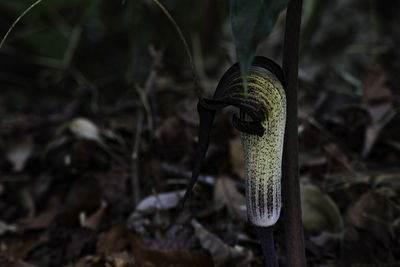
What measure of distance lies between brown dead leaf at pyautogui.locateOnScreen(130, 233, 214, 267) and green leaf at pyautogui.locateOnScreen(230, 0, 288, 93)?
26.2 inches

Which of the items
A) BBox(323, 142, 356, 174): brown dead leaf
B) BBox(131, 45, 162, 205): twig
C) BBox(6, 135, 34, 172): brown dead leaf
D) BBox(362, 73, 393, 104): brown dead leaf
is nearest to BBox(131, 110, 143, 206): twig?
BBox(131, 45, 162, 205): twig

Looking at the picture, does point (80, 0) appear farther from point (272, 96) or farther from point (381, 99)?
point (272, 96)

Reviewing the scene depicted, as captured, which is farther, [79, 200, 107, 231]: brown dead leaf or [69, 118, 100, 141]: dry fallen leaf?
[69, 118, 100, 141]: dry fallen leaf

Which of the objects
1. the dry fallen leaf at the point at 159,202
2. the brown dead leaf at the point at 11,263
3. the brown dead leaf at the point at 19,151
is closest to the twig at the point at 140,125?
the dry fallen leaf at the point at 159,202

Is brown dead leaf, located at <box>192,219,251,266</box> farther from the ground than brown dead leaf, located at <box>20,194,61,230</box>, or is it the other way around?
brown dead leaf, located at <box>20,194,61,230</box>

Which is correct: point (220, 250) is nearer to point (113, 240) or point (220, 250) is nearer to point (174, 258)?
point (174, 258)

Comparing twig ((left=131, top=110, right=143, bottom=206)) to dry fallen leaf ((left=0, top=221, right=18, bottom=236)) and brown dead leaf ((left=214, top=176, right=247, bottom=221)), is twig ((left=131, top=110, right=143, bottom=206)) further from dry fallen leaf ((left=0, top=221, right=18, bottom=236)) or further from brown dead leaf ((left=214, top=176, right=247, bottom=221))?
dry fallen leaf ((left=0, top=221, right=18, bottom=236))

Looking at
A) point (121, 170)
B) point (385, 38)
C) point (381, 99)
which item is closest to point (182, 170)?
point (121, 170)

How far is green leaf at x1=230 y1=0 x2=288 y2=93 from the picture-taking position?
611 millimetres

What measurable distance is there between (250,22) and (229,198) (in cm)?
87

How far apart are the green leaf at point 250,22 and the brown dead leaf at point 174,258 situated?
66 centimetres

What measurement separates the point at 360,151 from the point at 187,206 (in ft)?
2.46

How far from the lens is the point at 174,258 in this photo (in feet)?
3.81

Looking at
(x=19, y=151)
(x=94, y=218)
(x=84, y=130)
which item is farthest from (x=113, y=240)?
(x=19, y=151)
